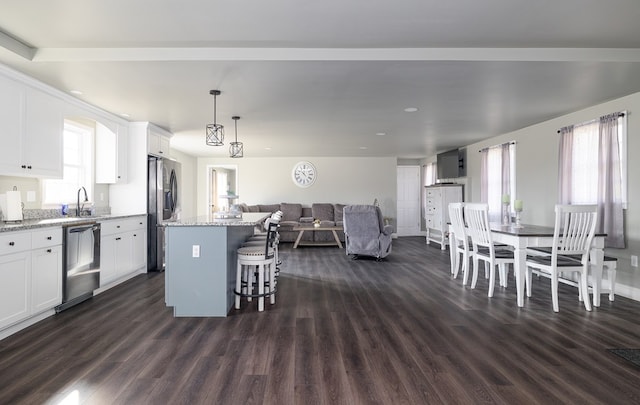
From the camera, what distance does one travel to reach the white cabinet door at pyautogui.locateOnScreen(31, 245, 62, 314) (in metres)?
2.93

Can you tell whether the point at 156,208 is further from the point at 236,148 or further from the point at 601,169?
the point at 601,169

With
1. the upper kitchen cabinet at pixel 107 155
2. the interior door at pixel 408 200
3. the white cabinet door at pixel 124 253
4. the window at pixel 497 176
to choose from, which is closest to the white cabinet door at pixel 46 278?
the white cabinet door at pixel 124 253

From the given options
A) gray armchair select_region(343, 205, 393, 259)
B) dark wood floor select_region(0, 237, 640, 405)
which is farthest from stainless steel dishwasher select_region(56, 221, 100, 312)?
gray armchair select_region(343, 205, 393, 259)

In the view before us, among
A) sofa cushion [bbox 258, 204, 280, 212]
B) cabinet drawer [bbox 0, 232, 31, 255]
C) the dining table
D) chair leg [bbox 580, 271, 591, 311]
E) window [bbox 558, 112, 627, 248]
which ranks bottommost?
chair leg [bbox 580, 271, 591, 311]

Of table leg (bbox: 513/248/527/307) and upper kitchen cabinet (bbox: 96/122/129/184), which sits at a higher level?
upper kitchen cabinet (bbox: 96/122/129/184)

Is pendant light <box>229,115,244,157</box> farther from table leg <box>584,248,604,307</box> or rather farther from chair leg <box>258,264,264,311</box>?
table leg <box>584,248,604,307</box>

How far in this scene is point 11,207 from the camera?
3.18 m

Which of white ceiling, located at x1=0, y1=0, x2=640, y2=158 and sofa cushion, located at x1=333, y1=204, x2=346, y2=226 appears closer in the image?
white ceiling, located at x1=0, y1=0, x2=640, y2=158

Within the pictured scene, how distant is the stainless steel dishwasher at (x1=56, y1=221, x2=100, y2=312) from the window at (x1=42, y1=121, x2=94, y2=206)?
87 cm

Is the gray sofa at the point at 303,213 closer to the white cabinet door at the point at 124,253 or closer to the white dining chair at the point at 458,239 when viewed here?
the white dining chair at the point at 458,239

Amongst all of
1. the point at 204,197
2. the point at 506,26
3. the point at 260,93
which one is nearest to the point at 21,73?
the point at 260,93

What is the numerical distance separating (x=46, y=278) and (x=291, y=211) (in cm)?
615

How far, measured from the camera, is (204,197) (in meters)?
9.70

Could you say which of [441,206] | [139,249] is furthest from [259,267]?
[441,206]
